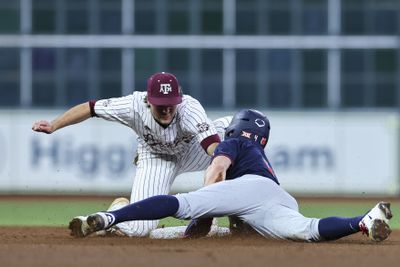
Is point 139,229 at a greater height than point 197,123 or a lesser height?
lesser

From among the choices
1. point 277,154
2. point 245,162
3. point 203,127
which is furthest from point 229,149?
point 277,154

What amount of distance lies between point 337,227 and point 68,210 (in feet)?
26.8

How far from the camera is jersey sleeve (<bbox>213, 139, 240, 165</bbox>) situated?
8.87 meters

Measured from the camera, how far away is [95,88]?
22453 millimetres

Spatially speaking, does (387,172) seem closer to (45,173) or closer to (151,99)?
(45,173)

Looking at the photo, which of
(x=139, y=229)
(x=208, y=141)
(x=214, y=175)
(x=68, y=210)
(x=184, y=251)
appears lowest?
(x=68, y=210)

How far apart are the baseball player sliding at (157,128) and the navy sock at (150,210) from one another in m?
1.22

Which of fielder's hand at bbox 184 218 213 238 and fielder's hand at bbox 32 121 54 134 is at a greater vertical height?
fielder's hand at bbox 32 121 54 134

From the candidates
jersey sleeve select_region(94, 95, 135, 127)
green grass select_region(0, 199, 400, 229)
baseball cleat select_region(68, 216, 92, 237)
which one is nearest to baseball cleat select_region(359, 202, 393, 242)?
baseball cleat select_region(68, 216, 92, 237)

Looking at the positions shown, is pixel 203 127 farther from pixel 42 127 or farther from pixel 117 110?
pixel 42 127

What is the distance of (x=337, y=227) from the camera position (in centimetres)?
866

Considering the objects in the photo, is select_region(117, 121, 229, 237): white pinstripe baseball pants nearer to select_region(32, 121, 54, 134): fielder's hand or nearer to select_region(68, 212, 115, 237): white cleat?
select_region(32, 121, 54, 134): fielder's hand

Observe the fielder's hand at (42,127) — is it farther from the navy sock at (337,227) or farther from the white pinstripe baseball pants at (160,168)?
the navy sock at (337,227)

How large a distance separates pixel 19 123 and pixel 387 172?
22.6 ft
